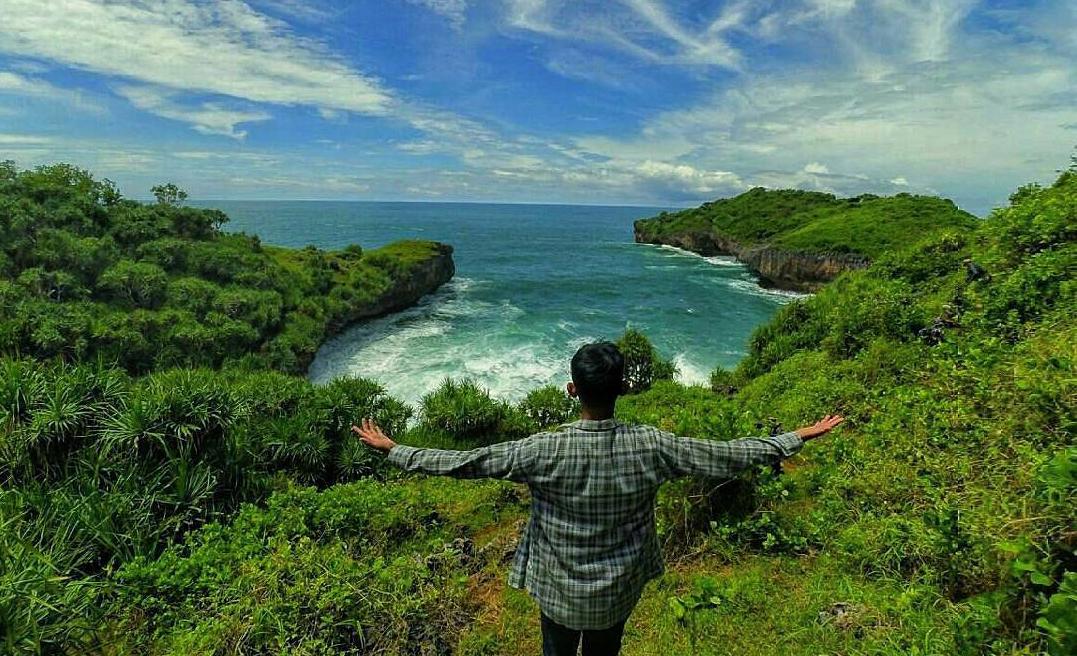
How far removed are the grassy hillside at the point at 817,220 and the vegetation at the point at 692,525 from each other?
51.7 metres

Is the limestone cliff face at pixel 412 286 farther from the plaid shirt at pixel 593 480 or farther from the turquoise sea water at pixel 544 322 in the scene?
the plaid shirt at pixel 593 480

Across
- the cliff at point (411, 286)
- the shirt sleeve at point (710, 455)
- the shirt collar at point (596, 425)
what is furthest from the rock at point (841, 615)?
the cliff at point (411, 286)

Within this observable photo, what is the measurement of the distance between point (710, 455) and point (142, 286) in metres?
42.8

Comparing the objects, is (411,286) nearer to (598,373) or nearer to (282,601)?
(282,601)

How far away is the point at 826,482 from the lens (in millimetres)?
6516

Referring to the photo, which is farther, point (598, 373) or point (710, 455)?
point (710, 455)

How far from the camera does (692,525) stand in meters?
6.27

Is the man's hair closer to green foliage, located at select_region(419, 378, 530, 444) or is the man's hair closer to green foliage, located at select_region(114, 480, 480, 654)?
green foliage, located at select_region(114, 480, 480, 654)

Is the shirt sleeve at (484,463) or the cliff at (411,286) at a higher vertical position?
the shirt sleeve at (484,463)

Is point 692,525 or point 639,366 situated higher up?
point 692,525

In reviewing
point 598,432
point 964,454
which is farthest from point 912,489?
point 598,432

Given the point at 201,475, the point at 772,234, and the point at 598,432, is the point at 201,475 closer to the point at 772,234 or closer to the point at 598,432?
the point at 598,432

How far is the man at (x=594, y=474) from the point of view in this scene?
2.66 metres

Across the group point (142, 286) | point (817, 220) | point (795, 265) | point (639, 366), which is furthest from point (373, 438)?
point (817, 220)
